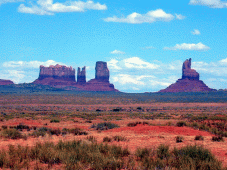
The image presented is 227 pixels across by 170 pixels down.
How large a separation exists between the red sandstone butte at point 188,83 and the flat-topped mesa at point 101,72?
5022 centimetres

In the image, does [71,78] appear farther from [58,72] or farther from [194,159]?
[194,159]

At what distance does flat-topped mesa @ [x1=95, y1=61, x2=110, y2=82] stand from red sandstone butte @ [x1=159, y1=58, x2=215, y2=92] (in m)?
50.2

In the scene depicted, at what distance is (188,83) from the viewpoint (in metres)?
154

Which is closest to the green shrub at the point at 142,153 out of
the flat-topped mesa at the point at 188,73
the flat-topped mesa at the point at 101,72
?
the flat-topped mesa at the point at 188,73

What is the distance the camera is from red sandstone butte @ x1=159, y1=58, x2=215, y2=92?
148 m

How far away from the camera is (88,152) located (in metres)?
10.2

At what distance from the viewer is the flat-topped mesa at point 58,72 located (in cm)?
18838

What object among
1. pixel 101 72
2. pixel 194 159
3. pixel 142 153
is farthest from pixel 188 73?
pixel 194 159

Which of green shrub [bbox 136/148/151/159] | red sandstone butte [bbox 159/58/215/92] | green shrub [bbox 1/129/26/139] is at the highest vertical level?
red sandstone butte [bbox 159/58/215/92]

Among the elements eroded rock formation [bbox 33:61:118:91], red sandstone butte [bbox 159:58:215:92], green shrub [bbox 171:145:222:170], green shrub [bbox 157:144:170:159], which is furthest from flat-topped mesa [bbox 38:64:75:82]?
green shrub [bbox 171:145:222:170]

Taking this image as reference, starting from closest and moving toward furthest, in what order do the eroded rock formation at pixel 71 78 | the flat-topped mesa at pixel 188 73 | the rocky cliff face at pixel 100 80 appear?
the flat-topped mesa at pixel 188 73, the rocky cliff face at pixel 100 80, the eroded rock formation at pixel 71 78

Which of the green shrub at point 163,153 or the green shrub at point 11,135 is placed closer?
the green shrub at point 163,153

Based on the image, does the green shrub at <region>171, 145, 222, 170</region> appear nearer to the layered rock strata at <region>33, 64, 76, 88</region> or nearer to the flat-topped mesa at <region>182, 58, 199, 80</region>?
the flat-topped mesa at <region>182, 58, 199, 80</region>

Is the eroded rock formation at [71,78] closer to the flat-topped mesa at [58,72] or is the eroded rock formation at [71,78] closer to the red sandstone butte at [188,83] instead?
the flat-topped mesa at [58,72]
